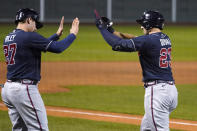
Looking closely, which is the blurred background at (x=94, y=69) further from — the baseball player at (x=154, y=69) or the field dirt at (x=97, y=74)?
the baseball player at (x=154, y=69)

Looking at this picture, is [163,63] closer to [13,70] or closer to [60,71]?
[13,70]

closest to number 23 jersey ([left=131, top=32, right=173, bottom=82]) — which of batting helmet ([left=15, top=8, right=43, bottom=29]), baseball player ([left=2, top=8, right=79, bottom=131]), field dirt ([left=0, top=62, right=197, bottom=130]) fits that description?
baseball player ([left=2, top=8, right=79, bottom=131])

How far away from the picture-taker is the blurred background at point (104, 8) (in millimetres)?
39719

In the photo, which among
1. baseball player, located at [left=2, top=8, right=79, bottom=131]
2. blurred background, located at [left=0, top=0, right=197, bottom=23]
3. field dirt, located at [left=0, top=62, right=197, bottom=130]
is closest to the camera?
baseball player, located at [left=2, top=8, right=79, bottom=131]

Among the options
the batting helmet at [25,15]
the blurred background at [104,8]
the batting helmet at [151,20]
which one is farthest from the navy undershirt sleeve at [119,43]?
the blurred background at [104,8]

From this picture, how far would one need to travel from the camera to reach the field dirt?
14.8m

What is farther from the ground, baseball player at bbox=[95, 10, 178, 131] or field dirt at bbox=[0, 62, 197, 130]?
baseball player at bbox=[95, 10, 178, 131]

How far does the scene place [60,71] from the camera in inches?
687

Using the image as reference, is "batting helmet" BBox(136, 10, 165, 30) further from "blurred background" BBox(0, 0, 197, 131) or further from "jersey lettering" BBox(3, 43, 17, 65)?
"blurred background" BBox(0, 0, 197, 131)

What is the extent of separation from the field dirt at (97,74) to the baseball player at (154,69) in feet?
24.1

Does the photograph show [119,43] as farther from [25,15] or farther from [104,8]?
[104,8]

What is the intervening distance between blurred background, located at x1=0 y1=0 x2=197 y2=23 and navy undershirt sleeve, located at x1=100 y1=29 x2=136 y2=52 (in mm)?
32915

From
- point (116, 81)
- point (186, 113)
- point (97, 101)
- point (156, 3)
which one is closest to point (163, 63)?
point (186, 113)

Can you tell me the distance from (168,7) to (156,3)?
106 cm
